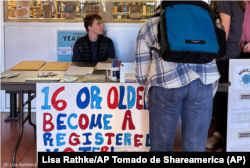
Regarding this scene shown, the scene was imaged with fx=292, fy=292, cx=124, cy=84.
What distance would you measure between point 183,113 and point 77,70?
52.9 inches

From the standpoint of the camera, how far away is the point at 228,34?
243cm

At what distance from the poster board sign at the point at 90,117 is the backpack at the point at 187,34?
853 mm

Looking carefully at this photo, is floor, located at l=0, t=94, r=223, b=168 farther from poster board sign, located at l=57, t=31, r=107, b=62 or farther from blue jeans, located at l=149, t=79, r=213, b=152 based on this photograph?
blue jeans, located at l=149, t=79, r=213, b=152

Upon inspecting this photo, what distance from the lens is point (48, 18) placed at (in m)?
3.96

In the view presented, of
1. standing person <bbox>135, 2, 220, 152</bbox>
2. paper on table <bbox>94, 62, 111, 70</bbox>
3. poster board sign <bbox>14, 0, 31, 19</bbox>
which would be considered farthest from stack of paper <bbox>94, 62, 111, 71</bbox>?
poster board sign <bbox>14, 0, 31, 19</bbox>

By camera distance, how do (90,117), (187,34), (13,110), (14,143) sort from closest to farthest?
(187,34) → (90,117) → (14,143) → (13,110)

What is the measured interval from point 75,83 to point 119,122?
18.2 inches

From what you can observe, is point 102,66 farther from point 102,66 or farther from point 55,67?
point 55,67

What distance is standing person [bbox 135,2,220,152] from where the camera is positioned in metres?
1.50

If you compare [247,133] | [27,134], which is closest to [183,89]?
[247,133]

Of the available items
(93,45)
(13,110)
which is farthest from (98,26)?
(13,110)

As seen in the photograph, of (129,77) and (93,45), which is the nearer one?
(129,77)

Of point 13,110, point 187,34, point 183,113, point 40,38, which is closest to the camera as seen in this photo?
point 187,34

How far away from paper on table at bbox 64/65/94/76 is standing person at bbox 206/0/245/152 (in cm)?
116
